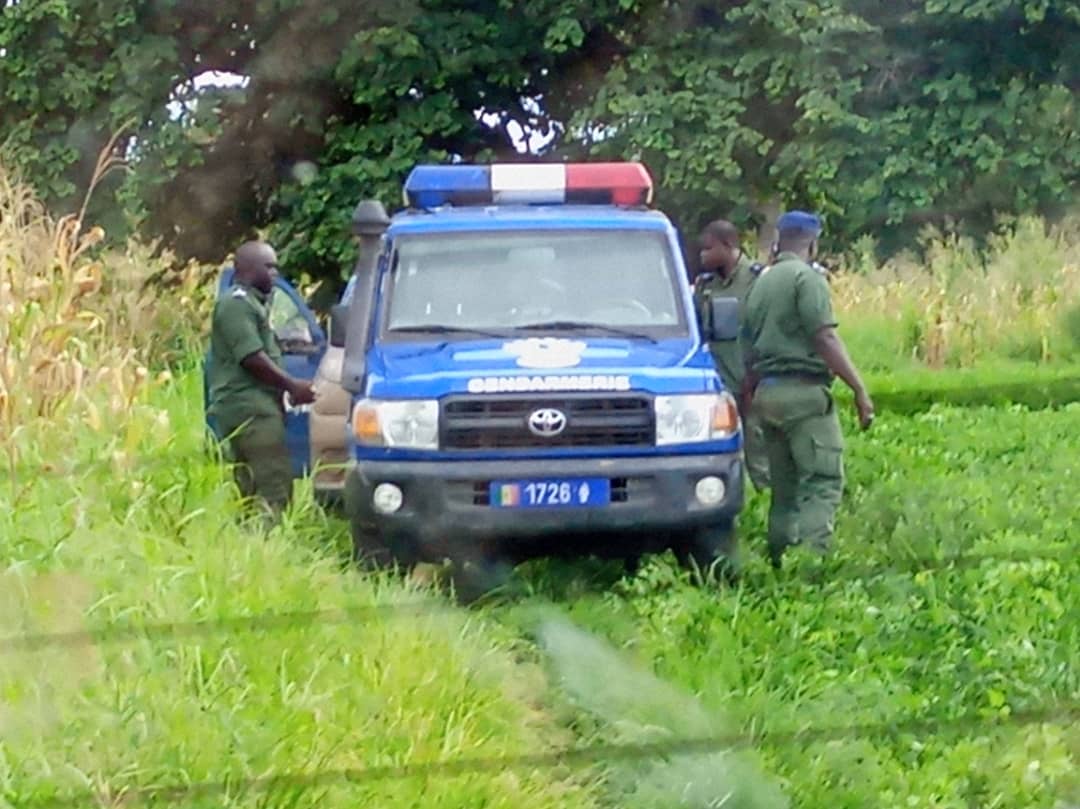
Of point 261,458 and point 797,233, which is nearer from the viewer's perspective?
point 797,233

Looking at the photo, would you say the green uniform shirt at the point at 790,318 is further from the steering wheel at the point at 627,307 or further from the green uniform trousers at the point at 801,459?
the steering wheel at the point at 627,307

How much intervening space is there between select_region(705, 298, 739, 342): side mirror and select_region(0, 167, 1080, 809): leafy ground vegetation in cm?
102

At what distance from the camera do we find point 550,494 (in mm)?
7301

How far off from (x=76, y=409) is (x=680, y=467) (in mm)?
2555

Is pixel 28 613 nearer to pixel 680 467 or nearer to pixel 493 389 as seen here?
pixel 493 389

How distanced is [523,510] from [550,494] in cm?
12

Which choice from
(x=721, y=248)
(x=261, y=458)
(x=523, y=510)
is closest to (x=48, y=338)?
(x=261, y=458)

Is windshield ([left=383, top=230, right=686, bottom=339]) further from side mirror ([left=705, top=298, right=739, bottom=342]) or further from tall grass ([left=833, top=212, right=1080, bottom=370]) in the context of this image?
tall grass ([left=833, top=212, right=1080, bottom=370])

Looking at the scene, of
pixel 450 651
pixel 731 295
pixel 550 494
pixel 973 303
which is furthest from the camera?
pixel 973 303

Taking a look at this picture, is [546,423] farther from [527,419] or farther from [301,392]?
[301,392]

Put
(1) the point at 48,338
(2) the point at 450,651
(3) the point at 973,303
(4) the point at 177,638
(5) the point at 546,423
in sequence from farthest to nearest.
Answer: (3) the point at 973,303 → (1) the point at 48,338 → (5) the point at 546,423 → (2) the point at 450,651 → (4) the point at 177,638

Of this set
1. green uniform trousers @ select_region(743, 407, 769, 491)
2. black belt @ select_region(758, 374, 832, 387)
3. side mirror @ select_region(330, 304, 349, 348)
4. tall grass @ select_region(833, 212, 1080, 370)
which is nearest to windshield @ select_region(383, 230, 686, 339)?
side mirror @ select_region(330, 304, 349, 348)

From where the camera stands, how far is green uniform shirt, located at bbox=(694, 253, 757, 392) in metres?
9.65

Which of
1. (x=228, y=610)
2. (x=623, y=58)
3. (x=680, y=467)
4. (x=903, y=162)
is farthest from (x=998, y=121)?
(x=228, y=610)
